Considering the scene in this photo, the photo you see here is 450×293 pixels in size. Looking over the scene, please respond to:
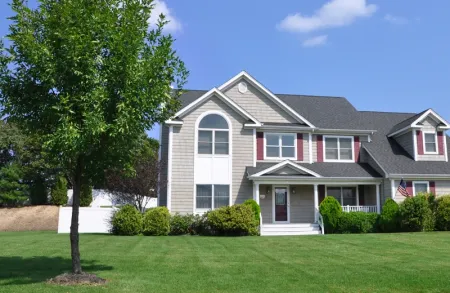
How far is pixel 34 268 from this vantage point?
10.7m

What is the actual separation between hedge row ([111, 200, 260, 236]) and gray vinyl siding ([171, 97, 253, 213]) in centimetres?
153

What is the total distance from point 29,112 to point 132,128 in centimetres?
251

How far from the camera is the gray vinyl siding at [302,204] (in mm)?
24359

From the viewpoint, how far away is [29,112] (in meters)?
9.55

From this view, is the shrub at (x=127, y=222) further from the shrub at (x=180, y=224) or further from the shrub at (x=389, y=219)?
the shrub at (x=389, y=219)

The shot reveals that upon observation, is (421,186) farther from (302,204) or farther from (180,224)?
(180,224)

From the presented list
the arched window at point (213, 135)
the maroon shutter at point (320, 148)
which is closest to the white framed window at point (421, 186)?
the maroon shutter at point (320, 148)

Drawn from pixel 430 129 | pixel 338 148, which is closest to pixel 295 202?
pixel 338 148

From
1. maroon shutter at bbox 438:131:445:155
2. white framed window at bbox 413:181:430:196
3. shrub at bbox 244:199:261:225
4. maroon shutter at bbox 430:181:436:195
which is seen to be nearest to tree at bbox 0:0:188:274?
shrub at bbox 244:199:261:225

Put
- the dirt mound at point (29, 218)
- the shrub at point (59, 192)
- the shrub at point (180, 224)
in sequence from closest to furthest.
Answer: the shrub at point (180, 224), the dirt mound at point (29, 218), the shrub at point (59, 192)

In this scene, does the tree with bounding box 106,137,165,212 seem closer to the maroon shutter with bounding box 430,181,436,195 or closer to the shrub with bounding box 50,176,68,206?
the shrub with bounding box 50,176,68,206

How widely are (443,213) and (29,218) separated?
3057 cm

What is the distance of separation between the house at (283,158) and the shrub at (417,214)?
2.12 meters

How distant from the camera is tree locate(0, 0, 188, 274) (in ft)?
28.1
